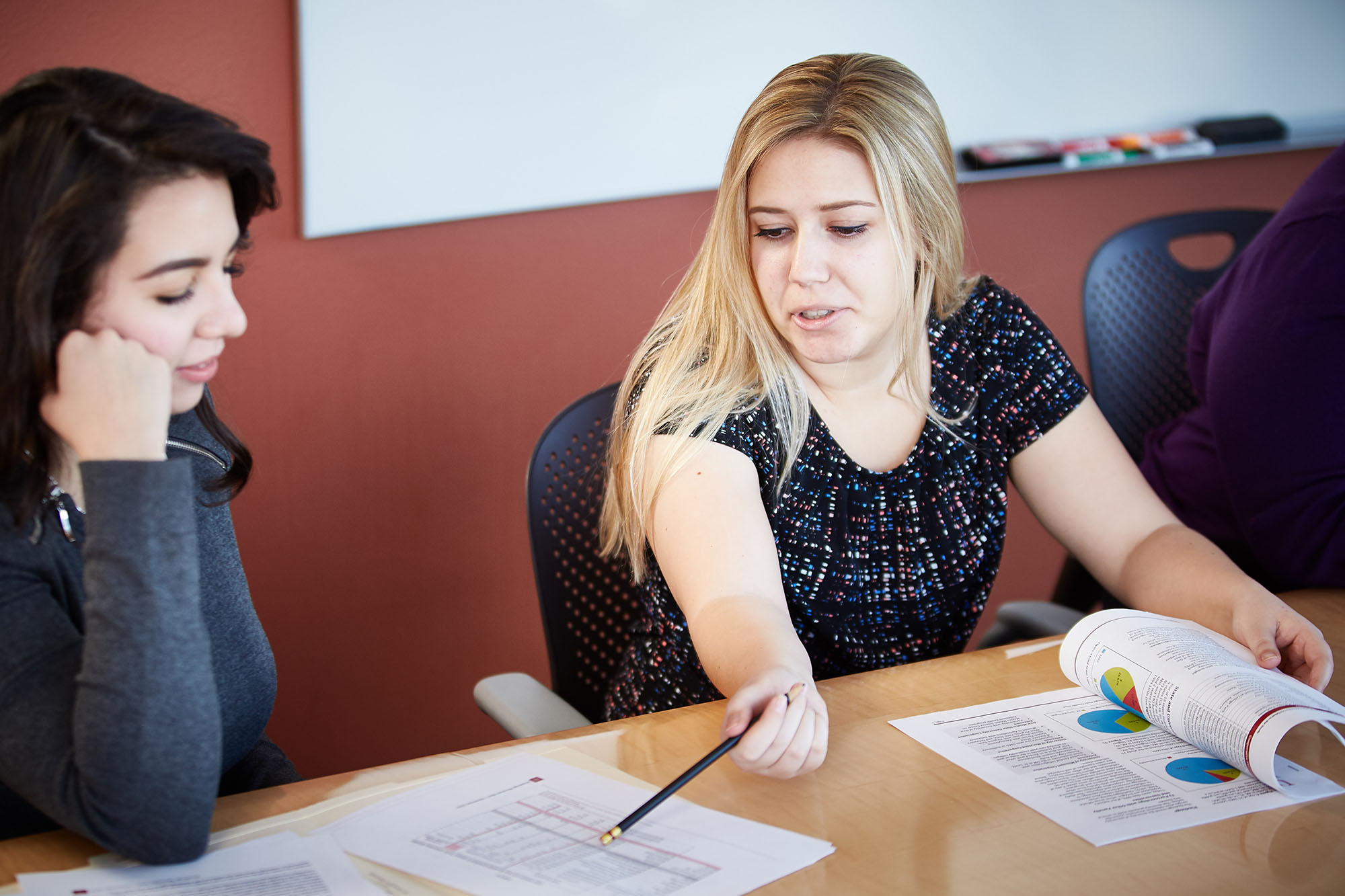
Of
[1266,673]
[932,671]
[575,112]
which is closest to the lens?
[1266,673]

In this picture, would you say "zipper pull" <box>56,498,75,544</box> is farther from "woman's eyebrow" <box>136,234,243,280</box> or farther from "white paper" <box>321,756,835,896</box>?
"white paper" <box>321,756,835,896</box>

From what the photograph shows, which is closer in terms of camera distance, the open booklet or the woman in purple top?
the open booklet

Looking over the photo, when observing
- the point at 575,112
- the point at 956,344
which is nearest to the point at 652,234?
the point at 575,112

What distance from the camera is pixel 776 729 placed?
93 centimetres

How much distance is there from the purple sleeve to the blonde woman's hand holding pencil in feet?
2.70

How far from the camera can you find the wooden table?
818 millimetres

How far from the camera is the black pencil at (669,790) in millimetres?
855

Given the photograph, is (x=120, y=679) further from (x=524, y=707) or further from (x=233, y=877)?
(x=524, y=707)

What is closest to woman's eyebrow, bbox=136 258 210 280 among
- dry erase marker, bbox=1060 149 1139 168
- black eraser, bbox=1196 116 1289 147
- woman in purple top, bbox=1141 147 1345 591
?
woman in purple top, bbox=1141 147 1345 591

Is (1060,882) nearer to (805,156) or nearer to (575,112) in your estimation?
(805,156)

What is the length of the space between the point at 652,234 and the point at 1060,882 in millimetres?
1541

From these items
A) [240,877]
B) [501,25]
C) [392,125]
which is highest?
[501,25]

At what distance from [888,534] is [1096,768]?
454 mm

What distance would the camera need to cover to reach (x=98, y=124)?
0.84 metres
